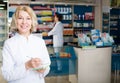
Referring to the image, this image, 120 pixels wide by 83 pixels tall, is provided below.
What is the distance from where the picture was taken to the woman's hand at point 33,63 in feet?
6.00

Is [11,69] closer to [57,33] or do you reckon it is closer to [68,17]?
[57,33]

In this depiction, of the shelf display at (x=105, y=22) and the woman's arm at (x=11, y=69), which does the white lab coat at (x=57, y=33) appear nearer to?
the shelf display at (x=105, y=22)

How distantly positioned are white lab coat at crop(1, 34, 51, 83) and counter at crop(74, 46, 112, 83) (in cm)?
329

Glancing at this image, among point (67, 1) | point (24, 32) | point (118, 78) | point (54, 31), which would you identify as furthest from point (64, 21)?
point (24, 32)

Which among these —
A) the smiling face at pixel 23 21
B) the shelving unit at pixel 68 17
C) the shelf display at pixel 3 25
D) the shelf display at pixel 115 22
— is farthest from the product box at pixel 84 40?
the shelf display at pixel 3 25

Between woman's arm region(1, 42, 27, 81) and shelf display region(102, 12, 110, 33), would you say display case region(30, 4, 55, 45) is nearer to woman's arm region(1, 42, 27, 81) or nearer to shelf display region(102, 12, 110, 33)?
shelf display region(102, 12, 110, 33)

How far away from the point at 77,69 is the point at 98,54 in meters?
0.57

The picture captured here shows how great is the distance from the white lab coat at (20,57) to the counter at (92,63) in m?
3.29

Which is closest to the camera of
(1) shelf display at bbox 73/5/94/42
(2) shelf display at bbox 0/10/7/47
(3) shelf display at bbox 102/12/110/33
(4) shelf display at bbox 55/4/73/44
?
(3) shelf display at bbox 102/12/110/33

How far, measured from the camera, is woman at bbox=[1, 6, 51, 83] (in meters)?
1.88

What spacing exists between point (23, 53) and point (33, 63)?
175mm

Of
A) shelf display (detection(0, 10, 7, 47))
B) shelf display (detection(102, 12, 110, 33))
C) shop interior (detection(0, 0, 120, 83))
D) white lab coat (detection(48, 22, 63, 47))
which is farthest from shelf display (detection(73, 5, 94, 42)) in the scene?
shelf display (detection(0, 10, 7, 47))

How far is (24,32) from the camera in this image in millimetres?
2020

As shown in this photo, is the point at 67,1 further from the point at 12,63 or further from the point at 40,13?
the point at 12,63
